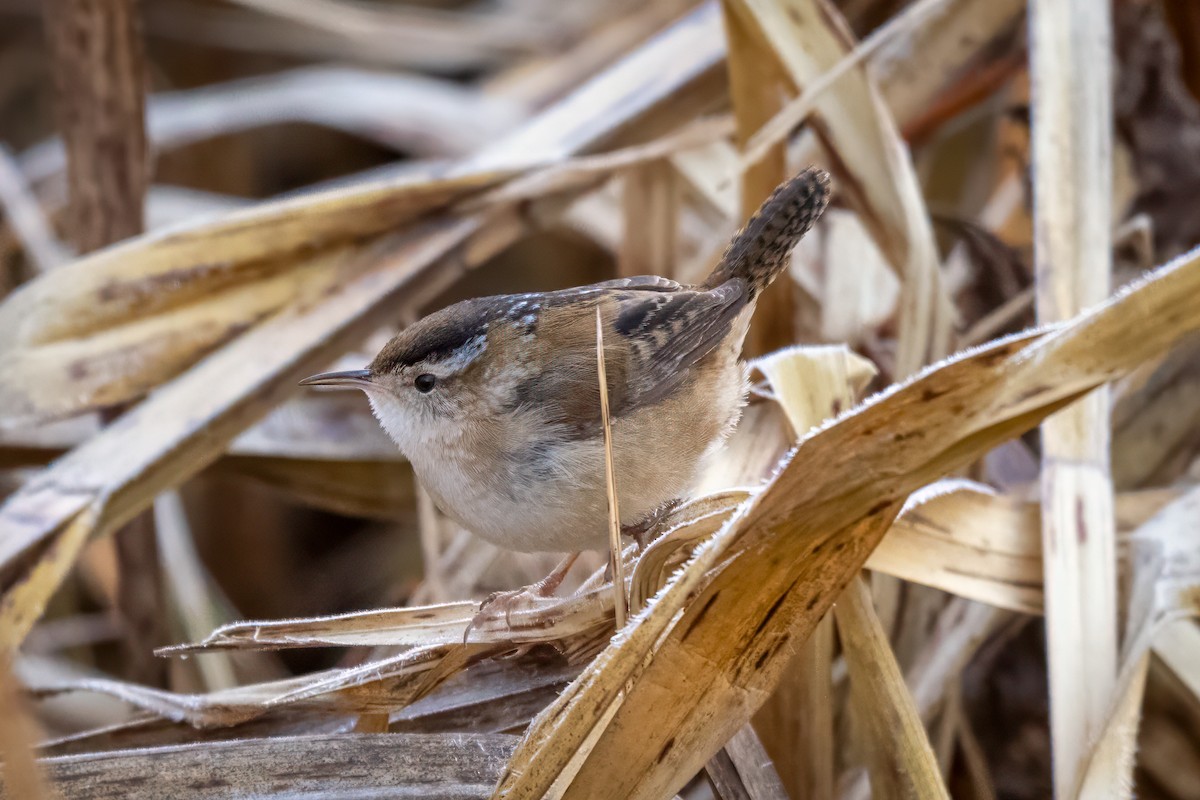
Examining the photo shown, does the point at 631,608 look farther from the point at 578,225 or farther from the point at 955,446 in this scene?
the point at 578,225

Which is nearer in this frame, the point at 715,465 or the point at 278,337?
the point at 715,465

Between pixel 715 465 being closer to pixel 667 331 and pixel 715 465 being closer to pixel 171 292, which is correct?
pixel 667 331

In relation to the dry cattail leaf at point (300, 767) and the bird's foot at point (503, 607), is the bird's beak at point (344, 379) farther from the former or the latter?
the dry cattail leaf at point (300, 767)

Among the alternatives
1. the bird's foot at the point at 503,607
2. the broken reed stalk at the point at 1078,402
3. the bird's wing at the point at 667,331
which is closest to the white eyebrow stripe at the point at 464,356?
the bird's wing at the point at 667,331

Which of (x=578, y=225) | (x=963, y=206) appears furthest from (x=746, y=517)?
(x=963, y=206)

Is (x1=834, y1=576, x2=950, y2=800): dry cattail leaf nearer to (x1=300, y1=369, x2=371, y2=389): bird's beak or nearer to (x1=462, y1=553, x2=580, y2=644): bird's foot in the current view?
(x1=462, y1=553, x2=580, y2=644): bird's foot

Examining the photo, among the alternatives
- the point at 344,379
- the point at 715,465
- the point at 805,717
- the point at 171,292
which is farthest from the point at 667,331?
the point at 171,292
